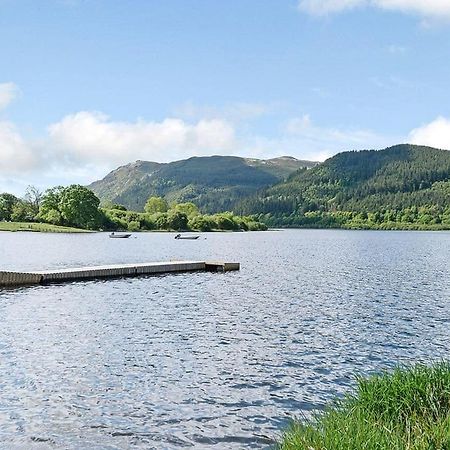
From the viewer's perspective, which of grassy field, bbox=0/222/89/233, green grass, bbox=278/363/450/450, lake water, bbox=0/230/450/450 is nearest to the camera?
green grass, bbox=278/363/450/450

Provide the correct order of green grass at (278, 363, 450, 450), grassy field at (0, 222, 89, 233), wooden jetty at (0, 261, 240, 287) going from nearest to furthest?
green grass at (278, 363, 450, 450) → wooden jetty at (0, 261, 240, 287) → grassy field at (0, 222, 89, 233)

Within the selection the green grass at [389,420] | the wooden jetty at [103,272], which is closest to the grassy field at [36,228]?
the wooden jetty at [103,272]

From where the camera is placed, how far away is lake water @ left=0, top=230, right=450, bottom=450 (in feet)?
51.2

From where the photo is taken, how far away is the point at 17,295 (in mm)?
40938

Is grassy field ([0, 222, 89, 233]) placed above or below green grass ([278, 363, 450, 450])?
above

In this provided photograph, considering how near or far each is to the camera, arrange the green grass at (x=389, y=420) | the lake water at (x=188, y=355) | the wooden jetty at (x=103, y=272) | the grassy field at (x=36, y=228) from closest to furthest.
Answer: the green grass at (x=389, y=420) → the lake water at (x=188, y=355) → the wooden jetty at (x=103, y=272) → the grassy field at (x=36, y=228)

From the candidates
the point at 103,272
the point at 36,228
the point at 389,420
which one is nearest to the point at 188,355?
the point at 389,420

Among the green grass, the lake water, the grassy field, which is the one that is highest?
the grassy field

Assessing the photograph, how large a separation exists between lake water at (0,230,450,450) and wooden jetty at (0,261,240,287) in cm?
300

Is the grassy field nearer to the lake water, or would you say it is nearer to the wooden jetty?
the wooden jetty

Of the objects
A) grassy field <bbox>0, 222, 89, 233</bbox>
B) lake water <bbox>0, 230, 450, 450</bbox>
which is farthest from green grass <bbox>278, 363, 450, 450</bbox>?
grassy field <bbox>0, 222, 89, 233</bbox>

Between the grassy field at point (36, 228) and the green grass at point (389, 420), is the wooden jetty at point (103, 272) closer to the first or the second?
the green grass at point (389, 420)

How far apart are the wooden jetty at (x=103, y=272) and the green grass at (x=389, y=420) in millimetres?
37257

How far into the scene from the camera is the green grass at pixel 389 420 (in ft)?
33.9
